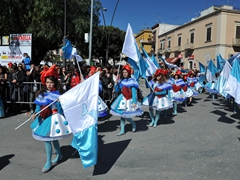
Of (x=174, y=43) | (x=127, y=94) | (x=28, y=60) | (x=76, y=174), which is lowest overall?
(x=76, y=174)

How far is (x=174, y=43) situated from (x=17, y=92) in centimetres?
4004

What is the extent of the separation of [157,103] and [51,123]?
3.97 m

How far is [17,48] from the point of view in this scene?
12289 mm

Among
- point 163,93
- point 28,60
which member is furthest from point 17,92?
point 163,93

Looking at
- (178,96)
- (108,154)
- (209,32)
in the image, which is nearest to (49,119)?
(108,154)

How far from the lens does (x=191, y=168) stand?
4336 mm

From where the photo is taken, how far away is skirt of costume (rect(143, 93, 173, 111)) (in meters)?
7.21

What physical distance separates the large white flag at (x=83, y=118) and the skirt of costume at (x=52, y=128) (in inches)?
10.5

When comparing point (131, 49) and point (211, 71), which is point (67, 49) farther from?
point (211, 71)

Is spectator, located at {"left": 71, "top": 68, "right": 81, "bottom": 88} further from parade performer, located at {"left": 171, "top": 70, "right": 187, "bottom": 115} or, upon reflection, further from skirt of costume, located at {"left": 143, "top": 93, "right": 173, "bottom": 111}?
parade performer, located at {"left": 171, "top": 70, "right": 187, "bottom": 115}

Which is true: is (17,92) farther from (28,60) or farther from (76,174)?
(76,174)

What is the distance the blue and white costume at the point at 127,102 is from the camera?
618 cm

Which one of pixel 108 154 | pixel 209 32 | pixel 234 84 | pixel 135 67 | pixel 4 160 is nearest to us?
pixel 4 160

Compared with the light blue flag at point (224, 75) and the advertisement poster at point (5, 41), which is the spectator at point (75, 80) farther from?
the advertisement poster at point (5, 41)
